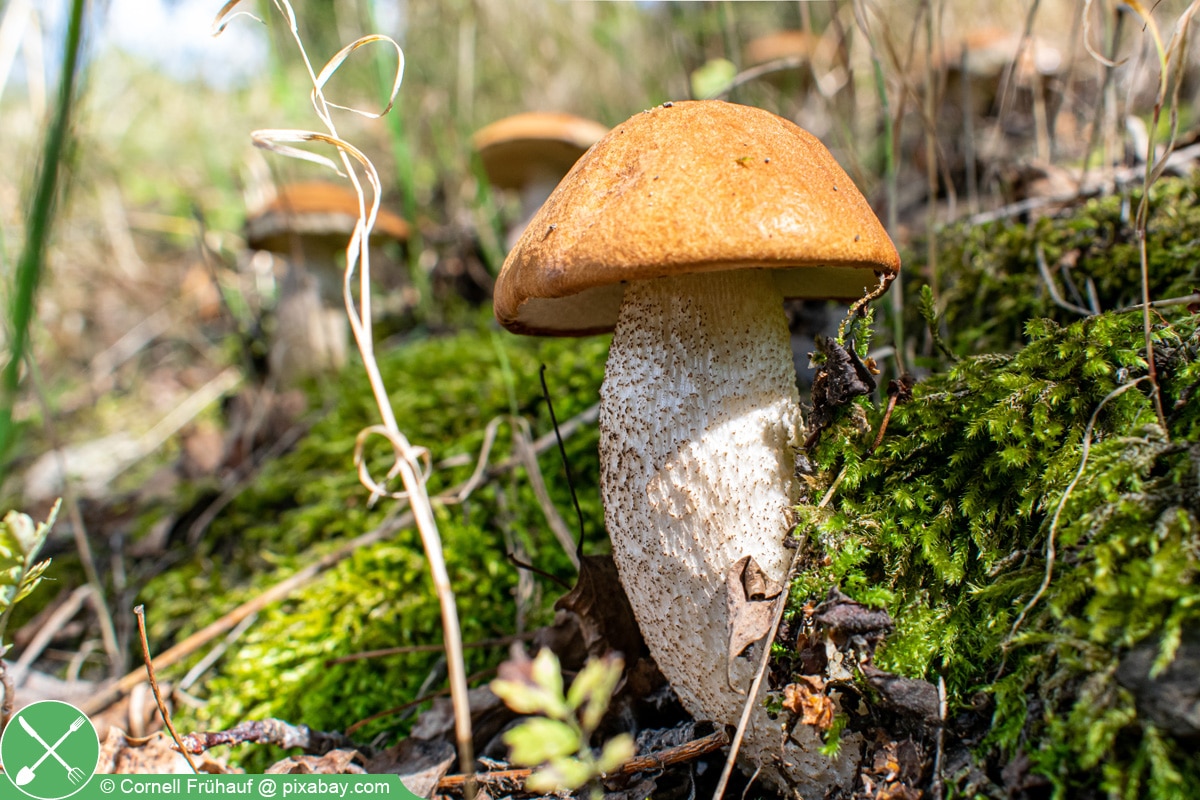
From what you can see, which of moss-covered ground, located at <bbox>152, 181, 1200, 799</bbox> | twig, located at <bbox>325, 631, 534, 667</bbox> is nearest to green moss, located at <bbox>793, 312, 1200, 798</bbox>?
moss-covered ground, located at <bbox>152, 181, 1200, 799</bbox>

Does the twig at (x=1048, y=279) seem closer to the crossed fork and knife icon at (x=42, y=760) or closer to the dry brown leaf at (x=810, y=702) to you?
the dry brown leaf at (x=810, y=702)

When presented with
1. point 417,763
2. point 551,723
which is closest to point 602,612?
point 417,763

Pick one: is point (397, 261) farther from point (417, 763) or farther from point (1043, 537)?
point (1043, 537)

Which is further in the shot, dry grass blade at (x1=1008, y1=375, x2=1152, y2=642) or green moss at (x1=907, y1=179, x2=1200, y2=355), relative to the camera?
green moss at (x1=907, y1=179, x2=1200, y2=355)

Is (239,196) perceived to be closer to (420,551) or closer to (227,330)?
(227,330)

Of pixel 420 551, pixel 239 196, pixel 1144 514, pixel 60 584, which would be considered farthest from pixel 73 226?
pixel 1144 514

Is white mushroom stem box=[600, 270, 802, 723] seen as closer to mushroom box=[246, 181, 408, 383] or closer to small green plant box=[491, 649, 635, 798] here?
small green plant box=[491, 649, 635, 798]
